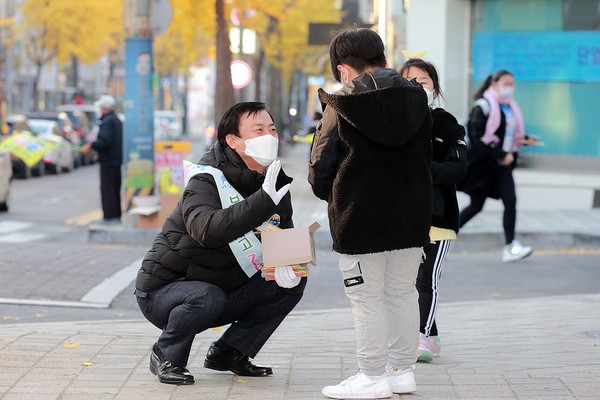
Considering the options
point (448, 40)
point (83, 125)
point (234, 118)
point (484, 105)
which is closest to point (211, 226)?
point (234, 118)

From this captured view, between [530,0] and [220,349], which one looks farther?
[530,0]

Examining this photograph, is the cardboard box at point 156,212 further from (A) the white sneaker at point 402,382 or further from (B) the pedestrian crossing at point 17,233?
(A) the white sneaker at point 402,382

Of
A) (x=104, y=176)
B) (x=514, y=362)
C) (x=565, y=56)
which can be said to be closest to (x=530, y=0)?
(x=565, y=56)

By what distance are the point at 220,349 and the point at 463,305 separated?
3817 millimetres

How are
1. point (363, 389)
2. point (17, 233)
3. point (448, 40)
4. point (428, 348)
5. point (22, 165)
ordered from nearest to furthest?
point (363, 389) < point (428, 348) < point (17, 233) < point (448, 40) < point (22, 165)

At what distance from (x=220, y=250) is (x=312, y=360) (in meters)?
1.23

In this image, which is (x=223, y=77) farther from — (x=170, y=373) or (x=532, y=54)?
(x=170, y=373)

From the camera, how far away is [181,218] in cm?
596

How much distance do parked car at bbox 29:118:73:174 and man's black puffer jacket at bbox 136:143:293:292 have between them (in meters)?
27.5

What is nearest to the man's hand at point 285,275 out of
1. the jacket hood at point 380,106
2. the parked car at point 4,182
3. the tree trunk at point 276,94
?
the jacket hood at point 380,106

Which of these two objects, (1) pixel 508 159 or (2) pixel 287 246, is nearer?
(2) pixel 287 246

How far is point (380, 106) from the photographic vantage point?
211 inches

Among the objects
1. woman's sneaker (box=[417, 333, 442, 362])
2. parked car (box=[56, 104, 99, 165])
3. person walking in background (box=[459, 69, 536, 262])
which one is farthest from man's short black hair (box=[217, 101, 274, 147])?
parked car (box=[56, 104, 99, 165])

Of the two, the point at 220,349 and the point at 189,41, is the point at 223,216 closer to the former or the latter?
the point at 220,349
